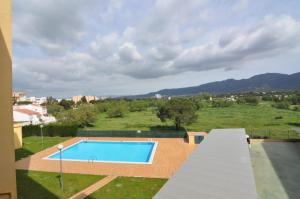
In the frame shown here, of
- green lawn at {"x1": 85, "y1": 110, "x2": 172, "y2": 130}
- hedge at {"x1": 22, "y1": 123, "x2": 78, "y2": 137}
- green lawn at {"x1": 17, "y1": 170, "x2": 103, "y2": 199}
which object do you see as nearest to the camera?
green lawn at {"x1": 17, "y1": 170, "x2": 103, "y2": 199}

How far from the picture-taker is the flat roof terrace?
5.46 meters

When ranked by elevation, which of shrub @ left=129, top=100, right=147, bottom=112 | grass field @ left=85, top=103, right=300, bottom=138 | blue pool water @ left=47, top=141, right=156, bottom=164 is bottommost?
blue pool water @ left=47, top=141, right=156, bottom=164

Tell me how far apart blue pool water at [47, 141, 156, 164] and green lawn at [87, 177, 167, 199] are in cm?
527

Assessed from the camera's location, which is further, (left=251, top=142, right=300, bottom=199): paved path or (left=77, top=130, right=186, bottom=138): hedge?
(left=77, top=130, right=186, bottom=138): hedge

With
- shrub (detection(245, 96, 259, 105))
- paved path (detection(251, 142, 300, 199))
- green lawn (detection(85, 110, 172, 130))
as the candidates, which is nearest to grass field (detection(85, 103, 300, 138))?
green lawn (detection(85, 110, 172, 130))

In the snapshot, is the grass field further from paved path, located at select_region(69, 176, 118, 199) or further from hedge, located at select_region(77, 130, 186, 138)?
paved path, located at select_region(69, 176, 118, 199)

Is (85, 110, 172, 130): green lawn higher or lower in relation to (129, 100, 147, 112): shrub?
lower

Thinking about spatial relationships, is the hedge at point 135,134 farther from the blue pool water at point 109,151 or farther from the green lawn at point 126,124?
the green lawn at point 126,124

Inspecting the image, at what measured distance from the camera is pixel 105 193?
37.1ft

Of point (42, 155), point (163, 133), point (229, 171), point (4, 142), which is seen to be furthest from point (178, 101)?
point (4, 142)

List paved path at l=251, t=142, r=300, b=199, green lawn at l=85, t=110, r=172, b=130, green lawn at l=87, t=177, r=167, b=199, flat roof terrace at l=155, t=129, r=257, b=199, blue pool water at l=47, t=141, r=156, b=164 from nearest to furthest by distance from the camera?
flat roof terrace at l=155, t=129, r=257, b=199, paved path at l=251, t=142, r=300, b=199, green lawn at l=87, t=177, r=167, b=199, blue pool water at l=47, t=141, r=156, b=164, green lawn at l=85, t=110, r=172, b=130

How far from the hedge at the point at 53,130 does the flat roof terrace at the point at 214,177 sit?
21.1 meters

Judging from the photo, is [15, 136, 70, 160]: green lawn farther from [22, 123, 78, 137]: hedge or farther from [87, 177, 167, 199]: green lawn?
[87, 177, 167, 199]: green lawn

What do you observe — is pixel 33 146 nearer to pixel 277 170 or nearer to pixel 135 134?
pixel 135 134
